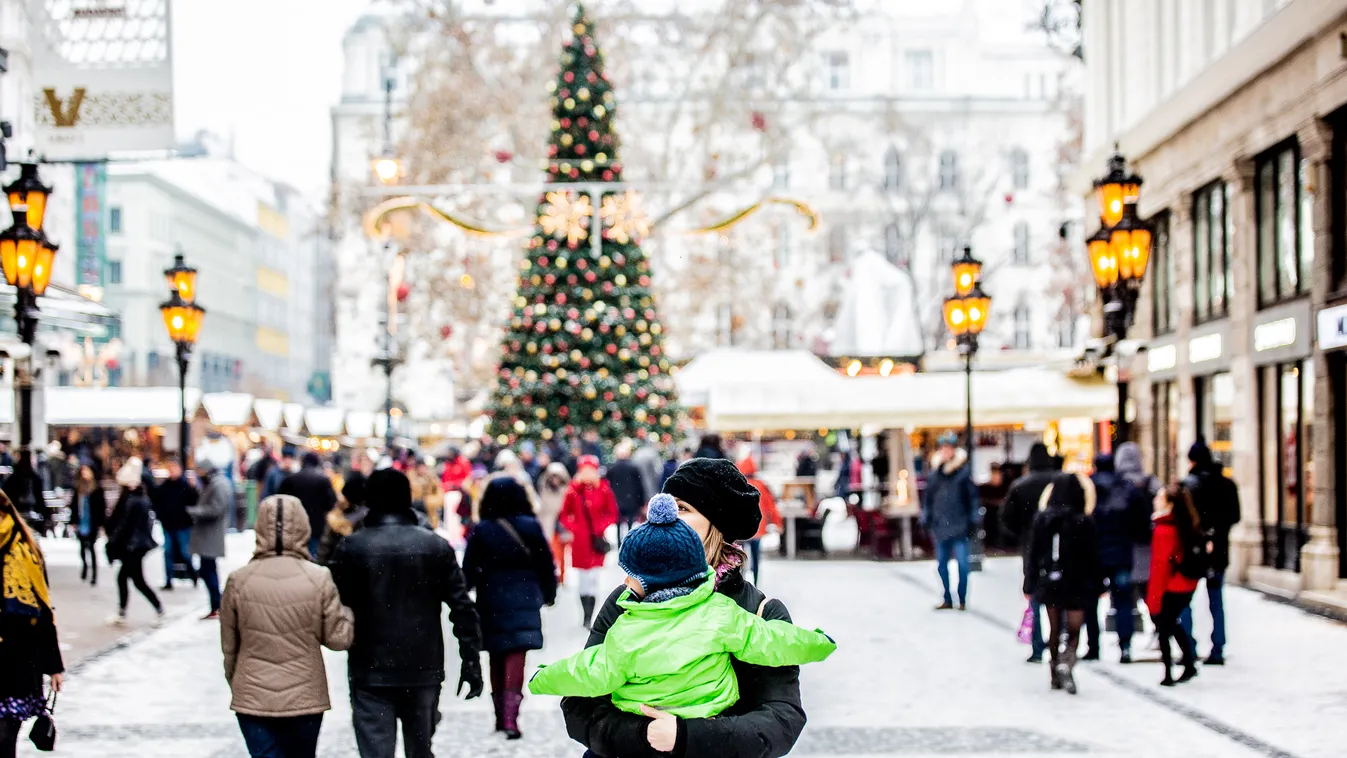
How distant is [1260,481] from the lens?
2136 centimetres

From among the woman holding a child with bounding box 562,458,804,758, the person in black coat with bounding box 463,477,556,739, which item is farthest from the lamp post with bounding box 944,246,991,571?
the woman holding a child with bounding box 562,458,804,758

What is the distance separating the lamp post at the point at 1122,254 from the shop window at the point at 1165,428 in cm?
929

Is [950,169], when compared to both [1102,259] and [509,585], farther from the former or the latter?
[509,585]

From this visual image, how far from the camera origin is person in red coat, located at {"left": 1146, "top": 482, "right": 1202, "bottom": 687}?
12492 millimetres

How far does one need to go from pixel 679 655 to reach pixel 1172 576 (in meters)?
9.05

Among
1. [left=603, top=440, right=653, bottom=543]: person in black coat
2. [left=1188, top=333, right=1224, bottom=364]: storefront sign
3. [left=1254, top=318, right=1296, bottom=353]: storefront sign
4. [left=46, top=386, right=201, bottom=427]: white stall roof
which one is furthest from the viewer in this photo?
[left=46, top=386, right=201, bottom=427]: white stall roof

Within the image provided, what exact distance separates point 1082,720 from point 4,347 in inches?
590

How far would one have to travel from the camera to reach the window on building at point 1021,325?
76.9 meters

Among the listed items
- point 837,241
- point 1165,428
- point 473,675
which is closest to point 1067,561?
point 473,675

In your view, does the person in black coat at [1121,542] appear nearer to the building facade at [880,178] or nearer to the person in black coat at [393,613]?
the person in black coat at [393,613]

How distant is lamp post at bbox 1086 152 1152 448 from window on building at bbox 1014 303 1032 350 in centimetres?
6101

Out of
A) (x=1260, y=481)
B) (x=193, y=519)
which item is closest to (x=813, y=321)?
(x=1260, y=481)

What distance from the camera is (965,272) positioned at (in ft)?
77.6

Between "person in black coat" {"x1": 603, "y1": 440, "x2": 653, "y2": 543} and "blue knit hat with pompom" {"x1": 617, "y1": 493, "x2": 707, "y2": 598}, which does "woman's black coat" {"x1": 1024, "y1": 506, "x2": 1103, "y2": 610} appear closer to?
"blue knit hat with pompom" {"x1": 617, "y1": 493, "x2": 707, "y2": 598}
